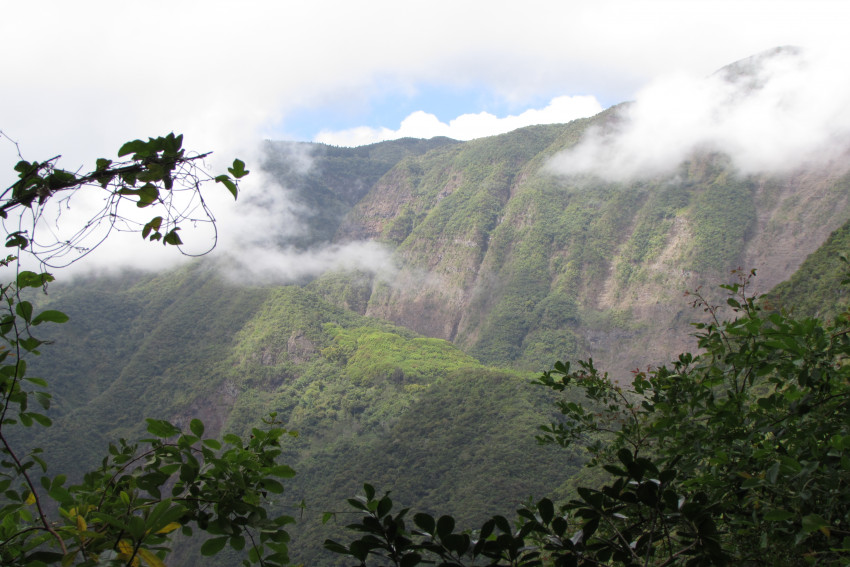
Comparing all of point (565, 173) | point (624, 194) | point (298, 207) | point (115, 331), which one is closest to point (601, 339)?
point (624, 194)

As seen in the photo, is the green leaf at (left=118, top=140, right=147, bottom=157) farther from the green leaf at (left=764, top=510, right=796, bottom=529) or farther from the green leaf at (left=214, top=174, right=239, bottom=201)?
the green leaf at (left=764, top=510, right=796, bottom=529)

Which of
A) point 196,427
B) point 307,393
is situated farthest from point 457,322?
point 196,427

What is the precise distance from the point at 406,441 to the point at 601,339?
46971 mm

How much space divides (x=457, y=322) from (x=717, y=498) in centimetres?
12307

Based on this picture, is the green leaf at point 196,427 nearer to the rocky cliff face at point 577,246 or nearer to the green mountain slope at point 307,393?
the green mountain slope at point 307,393

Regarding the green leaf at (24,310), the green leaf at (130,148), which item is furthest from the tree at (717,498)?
the green leaf at (130,148)

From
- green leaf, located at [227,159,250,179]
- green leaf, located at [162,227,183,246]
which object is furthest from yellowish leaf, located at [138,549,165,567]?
green leaf, located at [227,159,250,179]

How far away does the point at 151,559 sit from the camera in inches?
91.0

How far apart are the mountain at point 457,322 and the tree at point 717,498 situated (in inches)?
1487

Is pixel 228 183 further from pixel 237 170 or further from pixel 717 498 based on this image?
pixel 717 498

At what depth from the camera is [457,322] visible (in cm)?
12594

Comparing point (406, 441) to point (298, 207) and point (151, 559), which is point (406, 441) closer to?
point (151, 559)

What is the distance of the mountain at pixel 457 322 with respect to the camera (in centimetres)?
6228

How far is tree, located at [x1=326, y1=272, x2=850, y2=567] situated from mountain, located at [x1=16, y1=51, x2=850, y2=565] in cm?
3777
